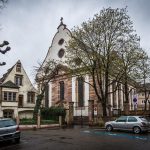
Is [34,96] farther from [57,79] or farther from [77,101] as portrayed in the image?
[77,101]

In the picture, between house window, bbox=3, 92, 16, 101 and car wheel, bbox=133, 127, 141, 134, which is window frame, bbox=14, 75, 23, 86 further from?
car wheel, bbox=133, 127, 141, 134

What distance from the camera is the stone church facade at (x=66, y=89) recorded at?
45.5 meters

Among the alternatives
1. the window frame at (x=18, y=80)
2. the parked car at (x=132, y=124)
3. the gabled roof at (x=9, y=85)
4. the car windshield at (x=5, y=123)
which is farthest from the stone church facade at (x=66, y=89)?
the car windshield at (x=5, y=123)

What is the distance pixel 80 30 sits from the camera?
3412 centimetres

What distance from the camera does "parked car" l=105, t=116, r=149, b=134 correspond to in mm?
23969

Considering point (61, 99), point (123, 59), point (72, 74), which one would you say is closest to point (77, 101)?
point (61, 99)

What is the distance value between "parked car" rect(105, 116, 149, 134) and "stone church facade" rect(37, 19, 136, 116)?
18.0 m

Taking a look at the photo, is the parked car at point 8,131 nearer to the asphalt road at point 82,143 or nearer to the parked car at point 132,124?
the asphalt road at point 82,143

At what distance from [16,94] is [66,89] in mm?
8749

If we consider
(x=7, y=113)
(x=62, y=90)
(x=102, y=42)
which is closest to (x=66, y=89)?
(x=62, y=90)

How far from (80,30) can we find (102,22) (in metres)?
2.73

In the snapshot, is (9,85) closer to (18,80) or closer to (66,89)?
(18,80)

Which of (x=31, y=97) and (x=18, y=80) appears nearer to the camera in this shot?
(x=18, y=80)

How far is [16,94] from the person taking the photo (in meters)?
50.4
